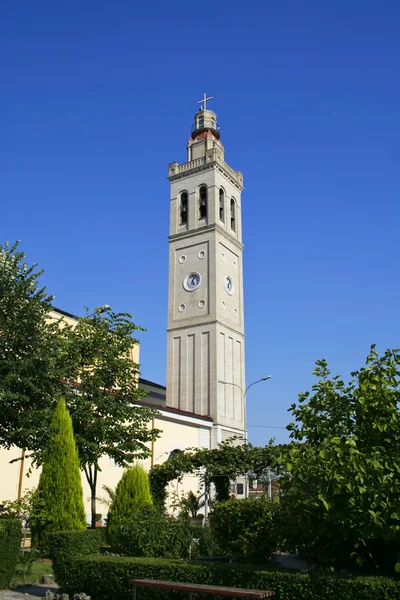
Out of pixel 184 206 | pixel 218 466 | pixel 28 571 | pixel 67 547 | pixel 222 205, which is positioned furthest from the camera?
pixel 184 206

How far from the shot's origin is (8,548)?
1203 centimetres

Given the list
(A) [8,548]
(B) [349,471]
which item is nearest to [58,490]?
(A) [8,548]

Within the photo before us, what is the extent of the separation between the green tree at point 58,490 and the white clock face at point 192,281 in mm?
36019

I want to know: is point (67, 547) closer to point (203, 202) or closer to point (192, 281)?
point (192, 281)

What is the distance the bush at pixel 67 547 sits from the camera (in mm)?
11297

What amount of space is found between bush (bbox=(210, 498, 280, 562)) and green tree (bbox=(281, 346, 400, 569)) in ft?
6.62

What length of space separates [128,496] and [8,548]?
520cm

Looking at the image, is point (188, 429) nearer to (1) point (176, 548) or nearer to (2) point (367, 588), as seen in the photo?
(1) point (176, 548)

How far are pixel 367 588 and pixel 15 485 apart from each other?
70.0ft

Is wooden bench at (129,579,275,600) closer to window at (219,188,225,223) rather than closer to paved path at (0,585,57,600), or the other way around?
paved path at (0,585,57,600)

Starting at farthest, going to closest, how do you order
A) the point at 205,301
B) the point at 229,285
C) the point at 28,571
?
the point at 229,285
the point at 205,301
the point at 28,571

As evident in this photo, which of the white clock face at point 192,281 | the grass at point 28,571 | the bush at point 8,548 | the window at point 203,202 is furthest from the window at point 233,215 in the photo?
the bush at point 8,548

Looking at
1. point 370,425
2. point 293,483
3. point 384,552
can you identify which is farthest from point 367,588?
point 370,425

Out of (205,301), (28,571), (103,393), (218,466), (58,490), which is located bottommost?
(28,571)
